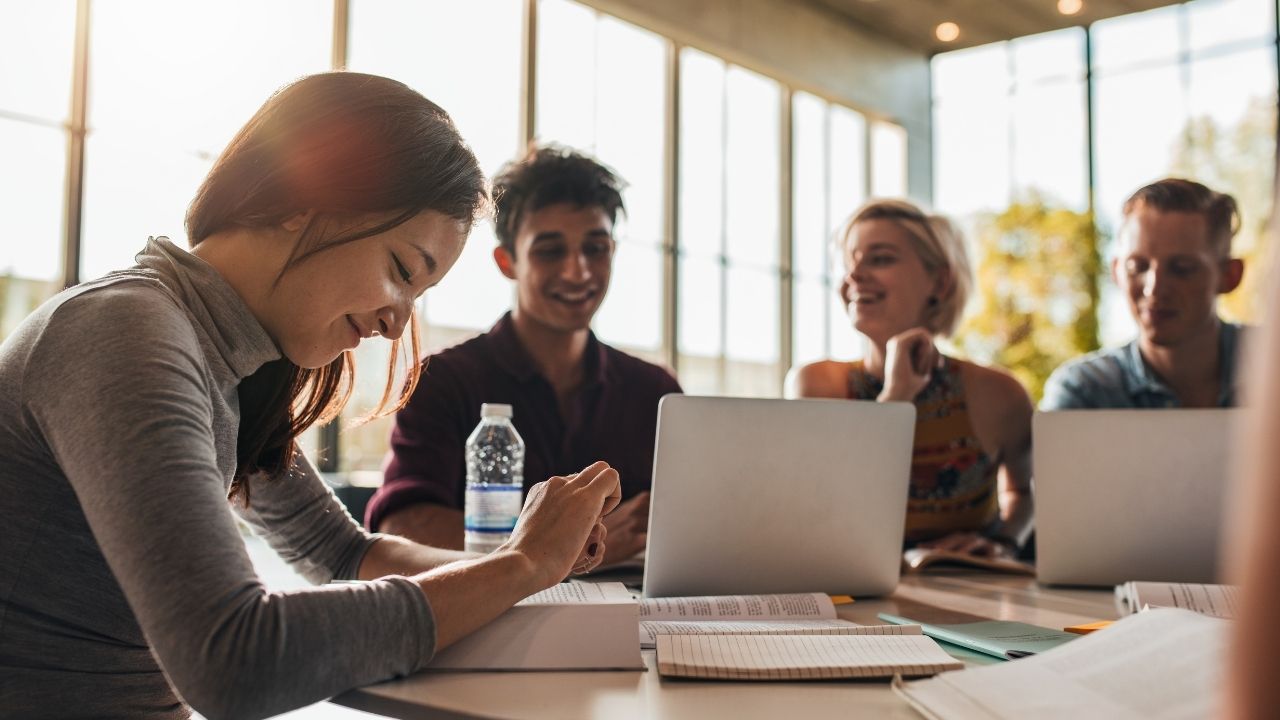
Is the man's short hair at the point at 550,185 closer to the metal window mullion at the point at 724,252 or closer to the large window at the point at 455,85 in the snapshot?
the large window at the point at 455,85

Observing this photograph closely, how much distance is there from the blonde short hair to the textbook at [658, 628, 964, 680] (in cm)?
173

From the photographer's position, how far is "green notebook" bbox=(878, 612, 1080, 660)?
112 centimetres

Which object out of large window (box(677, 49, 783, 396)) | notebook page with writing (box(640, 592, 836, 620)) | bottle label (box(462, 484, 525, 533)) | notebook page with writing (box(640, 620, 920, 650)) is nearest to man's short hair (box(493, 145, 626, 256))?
bottle label (box(462, 484, 525, 533))

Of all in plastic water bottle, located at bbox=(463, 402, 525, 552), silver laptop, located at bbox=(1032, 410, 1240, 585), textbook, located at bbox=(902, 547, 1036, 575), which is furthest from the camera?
textbook, located at bbox=(902, 547, 1036, 575)

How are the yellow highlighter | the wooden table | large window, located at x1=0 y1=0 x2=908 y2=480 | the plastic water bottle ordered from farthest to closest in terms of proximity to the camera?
1. large window, located at x1=0 y1=0 x2=908 y2=480
2. the plastic water bottle
3. the yellow highlighter
4. the wooden table

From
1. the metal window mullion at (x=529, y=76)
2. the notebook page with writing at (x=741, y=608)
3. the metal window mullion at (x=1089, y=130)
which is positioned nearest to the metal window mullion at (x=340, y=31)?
the metal window mullion at (x=529, y=76)

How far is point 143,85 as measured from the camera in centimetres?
512

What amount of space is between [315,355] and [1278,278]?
1.09 meters

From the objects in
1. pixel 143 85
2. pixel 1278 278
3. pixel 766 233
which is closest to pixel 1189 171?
pixel 766 233

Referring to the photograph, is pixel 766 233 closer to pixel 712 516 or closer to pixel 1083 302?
pixel 1083 302

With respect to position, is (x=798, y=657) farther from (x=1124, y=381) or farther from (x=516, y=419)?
(x=1124, y=381)

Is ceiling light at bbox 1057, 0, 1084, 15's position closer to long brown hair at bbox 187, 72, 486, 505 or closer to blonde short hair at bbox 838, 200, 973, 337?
blonde short hair at bbox 838, 200, 973, 337

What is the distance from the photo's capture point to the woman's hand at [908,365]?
94.6 inches

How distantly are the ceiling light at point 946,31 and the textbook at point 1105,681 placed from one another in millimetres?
9596
